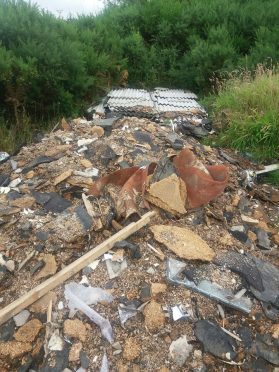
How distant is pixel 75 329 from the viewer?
275 centimetres

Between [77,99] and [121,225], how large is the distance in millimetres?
4293

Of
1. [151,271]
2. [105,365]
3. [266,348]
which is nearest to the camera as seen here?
[105,365]

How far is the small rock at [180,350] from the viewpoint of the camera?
8.70 feet

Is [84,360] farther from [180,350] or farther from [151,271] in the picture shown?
[151,271]

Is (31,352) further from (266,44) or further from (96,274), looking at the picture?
(266,44)

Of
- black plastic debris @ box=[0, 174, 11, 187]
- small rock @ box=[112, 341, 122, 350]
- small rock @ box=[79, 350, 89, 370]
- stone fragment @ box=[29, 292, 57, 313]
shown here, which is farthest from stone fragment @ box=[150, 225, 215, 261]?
black plastic debris @ box=[0, 174, 11, 187]

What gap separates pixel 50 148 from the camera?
5.00 meters

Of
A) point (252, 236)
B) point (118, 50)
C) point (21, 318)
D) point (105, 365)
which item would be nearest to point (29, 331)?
point (21, 318)

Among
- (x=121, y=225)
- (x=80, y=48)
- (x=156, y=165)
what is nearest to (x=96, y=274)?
(x=121, y=225)

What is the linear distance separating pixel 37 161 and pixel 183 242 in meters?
2.30

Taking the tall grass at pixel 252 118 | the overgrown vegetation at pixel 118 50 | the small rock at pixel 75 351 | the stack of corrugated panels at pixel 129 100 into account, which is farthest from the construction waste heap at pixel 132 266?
the stack of corrugated panels at pixel 129 100

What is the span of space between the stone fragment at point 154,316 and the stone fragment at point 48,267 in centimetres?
89

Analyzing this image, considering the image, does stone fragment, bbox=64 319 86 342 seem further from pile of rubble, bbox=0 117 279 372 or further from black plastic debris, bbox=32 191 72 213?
black plastic debris, bbox=32 191 72 213

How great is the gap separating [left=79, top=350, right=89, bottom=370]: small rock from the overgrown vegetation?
13.5 ft
